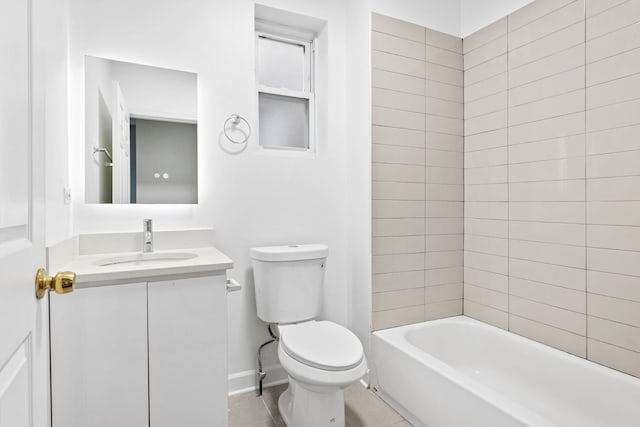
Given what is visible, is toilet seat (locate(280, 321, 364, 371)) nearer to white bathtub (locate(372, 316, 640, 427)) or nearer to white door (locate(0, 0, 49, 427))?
white bathtub (locate(372, 316, 640, 427))

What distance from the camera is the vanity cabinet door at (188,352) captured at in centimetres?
132

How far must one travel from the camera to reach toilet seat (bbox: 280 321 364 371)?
1.40 m

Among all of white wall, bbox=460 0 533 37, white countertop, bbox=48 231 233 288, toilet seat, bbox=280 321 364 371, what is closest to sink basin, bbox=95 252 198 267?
white countertop, bbox=48 231 233 288

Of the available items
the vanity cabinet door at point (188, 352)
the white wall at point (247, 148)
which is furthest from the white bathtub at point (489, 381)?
the vanity cabinet door at point (188, 352)

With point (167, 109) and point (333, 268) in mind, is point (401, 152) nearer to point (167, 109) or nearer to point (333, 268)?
point (333, 268)

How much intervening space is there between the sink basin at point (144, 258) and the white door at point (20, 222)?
890 millimetres

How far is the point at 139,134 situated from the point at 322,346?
141 centimetres

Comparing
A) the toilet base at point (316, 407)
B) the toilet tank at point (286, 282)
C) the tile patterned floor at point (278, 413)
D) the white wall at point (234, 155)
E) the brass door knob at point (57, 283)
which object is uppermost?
the white wall at point (234, 155)

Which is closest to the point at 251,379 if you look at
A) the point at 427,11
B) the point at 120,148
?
the point at 120,148

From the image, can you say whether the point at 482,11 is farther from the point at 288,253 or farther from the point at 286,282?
the point at 286,282

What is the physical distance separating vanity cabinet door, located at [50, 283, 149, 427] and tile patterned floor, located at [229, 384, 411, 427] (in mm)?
600

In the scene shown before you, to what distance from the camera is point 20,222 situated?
58cm

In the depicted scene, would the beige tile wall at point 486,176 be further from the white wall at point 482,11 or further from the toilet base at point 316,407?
the toilet base at point 316,407

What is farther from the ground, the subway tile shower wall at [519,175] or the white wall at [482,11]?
the white wall at [482,11]
